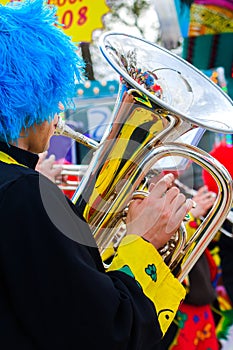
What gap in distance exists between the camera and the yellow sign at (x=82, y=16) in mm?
5203

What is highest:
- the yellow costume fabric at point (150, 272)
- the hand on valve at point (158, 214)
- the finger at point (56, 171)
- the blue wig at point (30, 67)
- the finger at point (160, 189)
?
the blue wig at point (30, 67)

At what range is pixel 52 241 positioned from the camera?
3.64 ft

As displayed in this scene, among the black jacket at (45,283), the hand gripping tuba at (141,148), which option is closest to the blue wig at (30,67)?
the black jacket at (45,283)

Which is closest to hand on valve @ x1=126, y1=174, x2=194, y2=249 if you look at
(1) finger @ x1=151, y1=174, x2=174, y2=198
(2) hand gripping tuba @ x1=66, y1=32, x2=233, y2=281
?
(1) finger @ x1=151, y1=174, x2=174, y2=198

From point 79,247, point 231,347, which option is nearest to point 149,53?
point 79,247

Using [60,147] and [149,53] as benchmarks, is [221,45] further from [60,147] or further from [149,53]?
[149,53]

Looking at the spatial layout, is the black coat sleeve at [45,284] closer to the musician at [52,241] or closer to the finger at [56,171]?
the musician at [52,241]

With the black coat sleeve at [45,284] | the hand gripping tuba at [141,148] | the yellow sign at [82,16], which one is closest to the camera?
the black coat sleeve at [45,284]

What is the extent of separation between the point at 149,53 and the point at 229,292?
1.75 m

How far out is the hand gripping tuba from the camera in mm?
1606

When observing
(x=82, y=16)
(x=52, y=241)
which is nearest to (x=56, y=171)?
(x=52, y=241)

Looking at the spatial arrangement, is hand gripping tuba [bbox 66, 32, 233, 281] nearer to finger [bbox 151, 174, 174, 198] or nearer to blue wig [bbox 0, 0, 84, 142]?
finger [bbox 151, 174, 174, 198]

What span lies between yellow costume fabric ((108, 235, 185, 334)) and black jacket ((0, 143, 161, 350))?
193 mm

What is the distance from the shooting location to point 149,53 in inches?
73.9
